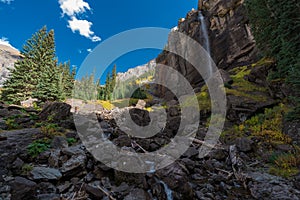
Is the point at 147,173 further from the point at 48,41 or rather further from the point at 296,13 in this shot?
the point at 48,41

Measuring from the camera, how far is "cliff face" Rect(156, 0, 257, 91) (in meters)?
30.3

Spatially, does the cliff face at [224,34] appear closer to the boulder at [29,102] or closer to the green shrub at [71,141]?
the green shrub at [71,141]

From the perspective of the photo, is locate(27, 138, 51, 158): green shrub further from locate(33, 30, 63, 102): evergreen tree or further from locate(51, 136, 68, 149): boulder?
locate(33, 30, 63, 102): evergreen tree

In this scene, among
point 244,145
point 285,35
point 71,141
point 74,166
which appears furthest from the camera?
point 285,35

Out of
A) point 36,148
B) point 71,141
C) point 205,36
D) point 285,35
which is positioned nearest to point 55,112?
point 71,141

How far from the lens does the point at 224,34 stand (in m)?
34.5

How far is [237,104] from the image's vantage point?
563 inches

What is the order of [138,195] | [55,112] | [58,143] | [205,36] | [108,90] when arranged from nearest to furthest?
[138,195] < [58,143] < [55,112] < [205,36] < [108,90]

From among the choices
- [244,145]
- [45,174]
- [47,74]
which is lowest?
[244,145]

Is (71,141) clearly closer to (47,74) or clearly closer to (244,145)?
(244,145)

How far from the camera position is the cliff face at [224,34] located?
3034 centimetres

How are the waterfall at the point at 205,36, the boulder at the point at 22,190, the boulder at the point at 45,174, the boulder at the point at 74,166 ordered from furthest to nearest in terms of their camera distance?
the waterfall at the point at 205,36 < the boulder at the point at 74,166 < the boulder at the point at 45,174 < the boulder at the point at 22,190

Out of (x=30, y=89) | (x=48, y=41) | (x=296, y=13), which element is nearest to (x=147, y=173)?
(x=296, y=13)

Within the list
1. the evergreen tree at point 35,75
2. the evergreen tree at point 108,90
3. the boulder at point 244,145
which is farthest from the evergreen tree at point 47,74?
the evergreen tree at point 108,90
